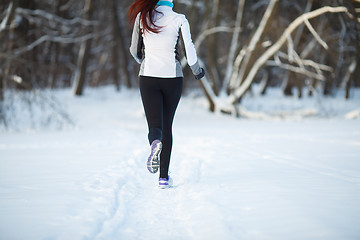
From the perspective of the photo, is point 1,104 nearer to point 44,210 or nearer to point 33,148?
point 33,148

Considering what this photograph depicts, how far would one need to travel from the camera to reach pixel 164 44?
2.93 m

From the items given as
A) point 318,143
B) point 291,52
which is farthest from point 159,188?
point 291,52

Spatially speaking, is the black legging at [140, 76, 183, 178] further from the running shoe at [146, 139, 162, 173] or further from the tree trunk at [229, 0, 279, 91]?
the tree trunk at [229, 0, 279, 91]

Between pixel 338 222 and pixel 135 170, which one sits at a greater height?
pixel 338 222

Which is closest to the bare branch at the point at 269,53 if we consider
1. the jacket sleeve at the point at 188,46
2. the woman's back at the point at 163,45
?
the jacket sleeve at the point at 188,46

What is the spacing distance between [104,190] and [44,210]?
2.14 feet

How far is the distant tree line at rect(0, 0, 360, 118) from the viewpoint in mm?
7645

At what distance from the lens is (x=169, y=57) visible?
9.69ft

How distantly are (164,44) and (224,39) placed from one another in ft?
53.3

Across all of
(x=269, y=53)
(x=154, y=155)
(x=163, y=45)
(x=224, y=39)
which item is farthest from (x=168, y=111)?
(x=224, y=39)

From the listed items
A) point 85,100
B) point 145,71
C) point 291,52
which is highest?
point 291,52

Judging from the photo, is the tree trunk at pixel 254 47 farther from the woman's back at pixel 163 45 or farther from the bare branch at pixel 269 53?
the woman's back at pixel 163 45

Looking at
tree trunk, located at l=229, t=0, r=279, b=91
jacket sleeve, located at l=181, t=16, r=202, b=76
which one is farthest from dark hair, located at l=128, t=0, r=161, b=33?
tree trunk, located at l=229, t=0, r=279, b=91

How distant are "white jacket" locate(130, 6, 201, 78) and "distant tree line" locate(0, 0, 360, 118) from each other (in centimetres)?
516
